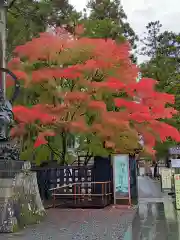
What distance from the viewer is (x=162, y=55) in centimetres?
2964

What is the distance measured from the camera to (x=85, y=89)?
16.7m

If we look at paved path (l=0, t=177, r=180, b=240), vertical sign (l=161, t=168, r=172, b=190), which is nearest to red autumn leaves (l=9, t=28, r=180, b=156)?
paved path (l=0, t=177, r=180, b=240)

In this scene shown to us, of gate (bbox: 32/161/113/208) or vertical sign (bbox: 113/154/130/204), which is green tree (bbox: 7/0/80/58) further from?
vertical sign (bbox: 113/154/130/204)

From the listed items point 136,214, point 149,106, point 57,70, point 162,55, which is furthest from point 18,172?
point 162,55

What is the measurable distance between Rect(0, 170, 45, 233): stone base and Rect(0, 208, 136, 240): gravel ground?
0.87ft

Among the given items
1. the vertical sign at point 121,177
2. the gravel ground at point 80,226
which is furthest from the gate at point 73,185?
the gravel ground at point 80,226

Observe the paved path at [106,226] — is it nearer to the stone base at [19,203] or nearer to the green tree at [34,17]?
the stone base at [19,203]

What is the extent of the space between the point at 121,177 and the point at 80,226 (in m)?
5.24

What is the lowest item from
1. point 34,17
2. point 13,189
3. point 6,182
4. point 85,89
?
point 13,189

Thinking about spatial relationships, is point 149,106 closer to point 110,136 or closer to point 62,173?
point 110,136

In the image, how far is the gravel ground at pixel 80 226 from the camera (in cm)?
784

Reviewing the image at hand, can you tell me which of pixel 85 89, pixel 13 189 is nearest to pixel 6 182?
pixel 13 189

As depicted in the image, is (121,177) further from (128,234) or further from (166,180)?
(166,180)

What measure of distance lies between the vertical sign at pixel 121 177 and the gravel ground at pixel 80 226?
1.81 meters
